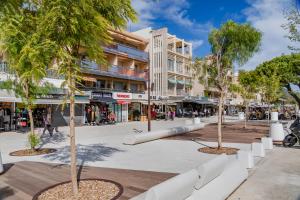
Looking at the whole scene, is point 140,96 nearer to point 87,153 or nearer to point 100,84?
point 100,84

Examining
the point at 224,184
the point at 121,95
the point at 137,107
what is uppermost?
the point at 121,95

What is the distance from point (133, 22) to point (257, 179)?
16.4 feet

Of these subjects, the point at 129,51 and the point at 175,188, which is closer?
the point at 175,188

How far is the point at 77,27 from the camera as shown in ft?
15.7

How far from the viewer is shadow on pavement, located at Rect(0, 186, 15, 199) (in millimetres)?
5841

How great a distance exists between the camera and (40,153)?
10922 mm

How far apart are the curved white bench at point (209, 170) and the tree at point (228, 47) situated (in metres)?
5.80

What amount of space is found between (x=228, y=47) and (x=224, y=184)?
7.84 m

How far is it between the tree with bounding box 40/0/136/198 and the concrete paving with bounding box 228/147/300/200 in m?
3.75

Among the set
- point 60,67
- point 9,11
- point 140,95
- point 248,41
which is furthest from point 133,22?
point 140,95

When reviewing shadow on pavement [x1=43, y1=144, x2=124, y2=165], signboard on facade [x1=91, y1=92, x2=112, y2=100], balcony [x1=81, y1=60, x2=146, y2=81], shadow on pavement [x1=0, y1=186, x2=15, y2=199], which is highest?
balcony [x1=81, y1=60, x2=146, y2=81]

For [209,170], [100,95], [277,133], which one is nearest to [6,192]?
[209,170]

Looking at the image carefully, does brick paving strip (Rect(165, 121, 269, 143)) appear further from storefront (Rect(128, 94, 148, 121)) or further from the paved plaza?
storefront (Rect(128, 94, 148, 121))

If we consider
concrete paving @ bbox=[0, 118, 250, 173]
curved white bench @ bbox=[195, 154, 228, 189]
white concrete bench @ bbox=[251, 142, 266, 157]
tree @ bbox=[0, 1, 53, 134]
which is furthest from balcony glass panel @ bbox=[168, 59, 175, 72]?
curved white bench @ bbox=[195, 154, 228, 189]
